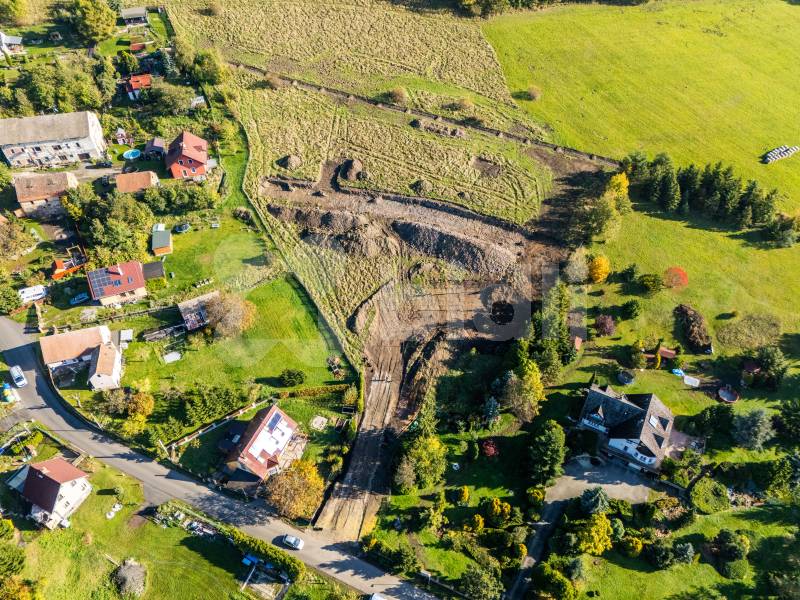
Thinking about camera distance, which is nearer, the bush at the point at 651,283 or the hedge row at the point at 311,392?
the hedge row at the point at 311,392

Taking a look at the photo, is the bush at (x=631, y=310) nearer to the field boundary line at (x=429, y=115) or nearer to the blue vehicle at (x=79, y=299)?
the field boundary line at (x=429, y=115)

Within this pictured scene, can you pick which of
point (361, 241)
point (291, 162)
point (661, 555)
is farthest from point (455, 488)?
point (291, 162)

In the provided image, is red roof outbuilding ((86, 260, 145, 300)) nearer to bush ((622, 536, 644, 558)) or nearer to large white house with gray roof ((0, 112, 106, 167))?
large white house with gray roof ((0, 112, 106, 167))

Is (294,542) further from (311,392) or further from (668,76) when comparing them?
(668,76)

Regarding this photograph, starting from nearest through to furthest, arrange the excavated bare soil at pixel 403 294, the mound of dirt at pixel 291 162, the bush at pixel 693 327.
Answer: the excavated bare soil at pixel 403 294 → the bush at pixel 693 327 → the mound of dirt at pixel 291 162

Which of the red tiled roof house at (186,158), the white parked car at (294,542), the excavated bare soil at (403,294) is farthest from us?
the red tiled roof house at (186,158)

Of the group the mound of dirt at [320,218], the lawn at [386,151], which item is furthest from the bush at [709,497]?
the mound of dirt at [320,218]
